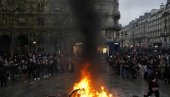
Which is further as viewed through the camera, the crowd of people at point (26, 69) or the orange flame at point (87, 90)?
the crowd of people at point (26, 69)

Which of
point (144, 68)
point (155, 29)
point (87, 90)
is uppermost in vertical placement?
point (155, 29)

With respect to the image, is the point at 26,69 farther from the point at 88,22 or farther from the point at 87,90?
the point at 88,22

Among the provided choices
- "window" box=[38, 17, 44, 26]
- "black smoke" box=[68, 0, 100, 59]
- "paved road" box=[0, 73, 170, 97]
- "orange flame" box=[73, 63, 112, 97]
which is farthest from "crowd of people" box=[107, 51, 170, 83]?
"window" box=[38, 17, 44, 26]

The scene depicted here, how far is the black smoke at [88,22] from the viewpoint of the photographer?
18542mm

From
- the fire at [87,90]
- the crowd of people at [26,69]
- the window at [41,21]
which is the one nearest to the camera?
the fire at [87,90]

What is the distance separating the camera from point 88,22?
63.8 feet

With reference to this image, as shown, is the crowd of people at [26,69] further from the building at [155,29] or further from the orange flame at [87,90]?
the building at [155,29]

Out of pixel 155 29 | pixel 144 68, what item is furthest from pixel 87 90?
pixel 155 29

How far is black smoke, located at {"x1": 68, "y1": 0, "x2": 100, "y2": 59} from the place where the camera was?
60.8 ft

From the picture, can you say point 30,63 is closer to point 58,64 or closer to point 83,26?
point 58,64

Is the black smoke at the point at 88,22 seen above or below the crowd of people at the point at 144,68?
above

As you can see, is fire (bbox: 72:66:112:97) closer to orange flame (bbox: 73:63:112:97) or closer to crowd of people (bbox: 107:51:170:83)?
orange flame (bbox: 73:63:112:97)

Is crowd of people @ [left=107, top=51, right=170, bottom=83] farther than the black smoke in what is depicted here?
Yes

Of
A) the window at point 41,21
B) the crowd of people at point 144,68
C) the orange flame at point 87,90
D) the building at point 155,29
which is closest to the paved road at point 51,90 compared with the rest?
the crowd of people at point 144,68
